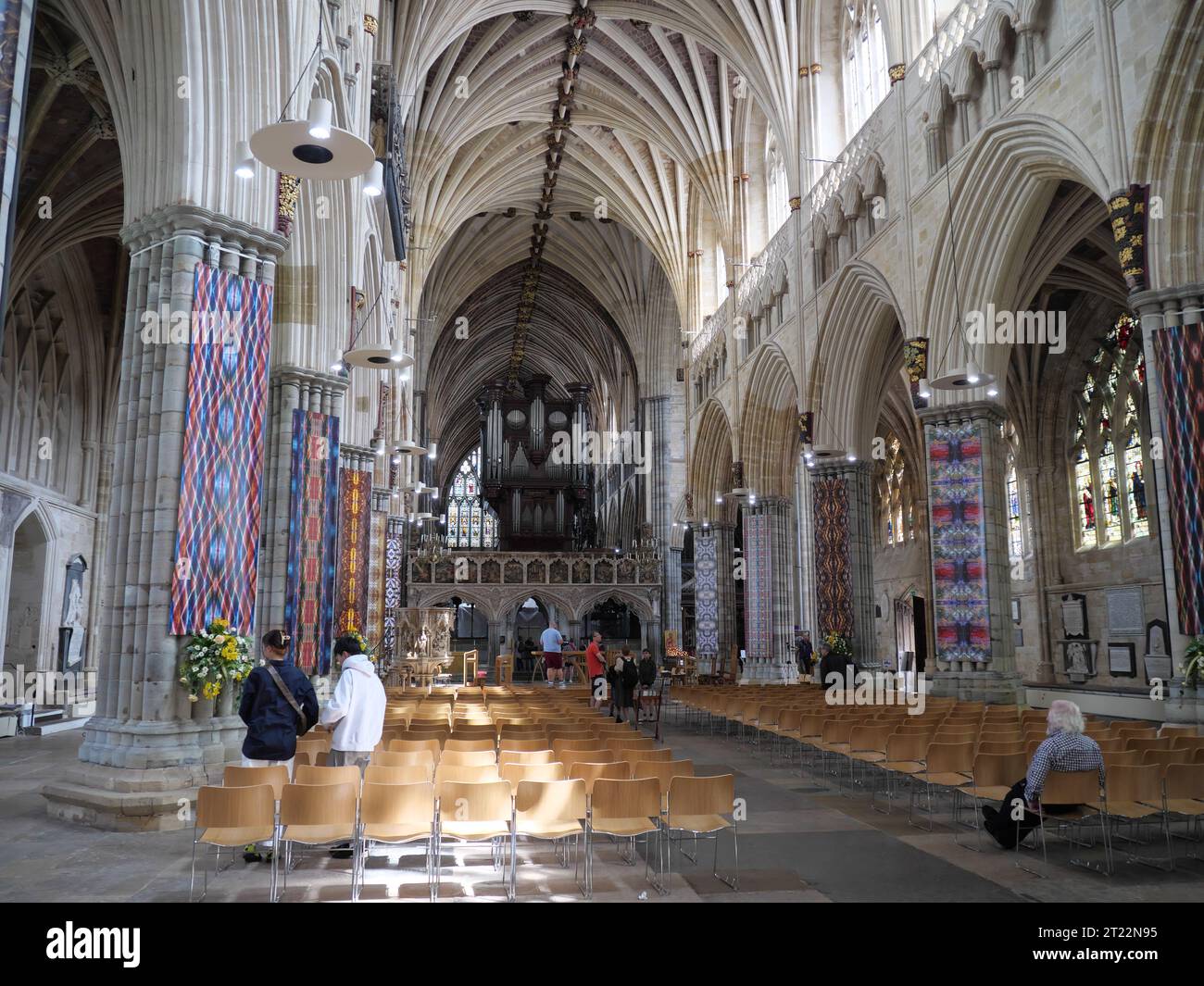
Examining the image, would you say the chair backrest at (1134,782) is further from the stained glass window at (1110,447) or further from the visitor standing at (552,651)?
the visitor standing at (552,651)

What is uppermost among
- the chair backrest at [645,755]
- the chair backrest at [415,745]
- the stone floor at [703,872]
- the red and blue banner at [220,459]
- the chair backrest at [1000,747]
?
the red and blue banner at [220,459]

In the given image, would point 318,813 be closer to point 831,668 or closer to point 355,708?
point 355,708

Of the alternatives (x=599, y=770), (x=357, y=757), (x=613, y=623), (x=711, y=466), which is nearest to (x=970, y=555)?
(x=599, y=770)

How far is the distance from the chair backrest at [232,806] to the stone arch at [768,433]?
19926mm

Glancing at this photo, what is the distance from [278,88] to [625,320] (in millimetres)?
27908

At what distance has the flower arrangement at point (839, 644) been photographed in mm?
18030

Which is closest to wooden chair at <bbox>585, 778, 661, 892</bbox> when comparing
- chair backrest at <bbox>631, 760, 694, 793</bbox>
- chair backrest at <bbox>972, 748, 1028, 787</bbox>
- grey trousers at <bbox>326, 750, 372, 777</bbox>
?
chair backrest at <bbox>631, 760, 694, 793</bbox>

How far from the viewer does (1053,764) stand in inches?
→ 230

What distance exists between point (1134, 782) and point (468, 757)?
4.28 metres

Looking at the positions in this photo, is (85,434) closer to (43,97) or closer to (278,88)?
(43,97)

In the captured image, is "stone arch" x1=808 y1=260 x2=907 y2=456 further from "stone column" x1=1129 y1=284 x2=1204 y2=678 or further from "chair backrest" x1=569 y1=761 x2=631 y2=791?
"chair backrest" x1=569 y1=761 x2=631 y2=791

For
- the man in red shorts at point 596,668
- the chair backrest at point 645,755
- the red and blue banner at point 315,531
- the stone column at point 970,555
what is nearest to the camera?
the chair backrest at point 645,755

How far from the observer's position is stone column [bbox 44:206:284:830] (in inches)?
277

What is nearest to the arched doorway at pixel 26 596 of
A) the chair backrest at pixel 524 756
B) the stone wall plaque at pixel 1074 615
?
the chair backrest at pixel 524 756
